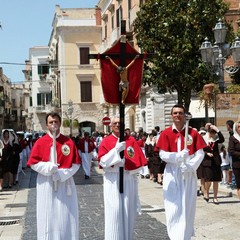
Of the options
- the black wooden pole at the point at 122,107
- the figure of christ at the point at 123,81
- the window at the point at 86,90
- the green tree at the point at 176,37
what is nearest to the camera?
the black wooden pole at the point at 122,107

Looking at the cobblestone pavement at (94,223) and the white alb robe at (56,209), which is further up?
the white alb robe at (56,209)

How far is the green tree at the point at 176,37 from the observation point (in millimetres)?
22922

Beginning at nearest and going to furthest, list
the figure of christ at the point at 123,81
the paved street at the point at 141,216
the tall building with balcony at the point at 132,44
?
the figure of christ at the point at 123,81 < the paved street at the point at 141,216 < the tall building with balcony at the point at 132,44

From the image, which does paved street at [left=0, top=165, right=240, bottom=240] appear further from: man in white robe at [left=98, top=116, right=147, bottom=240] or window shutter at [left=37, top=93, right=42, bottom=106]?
window shutter at [left=37, top=93, right=42, bottom=106]

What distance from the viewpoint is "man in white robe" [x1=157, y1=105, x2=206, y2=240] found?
25.4 ft

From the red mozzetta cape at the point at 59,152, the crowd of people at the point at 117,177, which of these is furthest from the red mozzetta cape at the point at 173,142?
the red mozzetta cape at the point at 59,152

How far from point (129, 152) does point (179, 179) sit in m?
0.75

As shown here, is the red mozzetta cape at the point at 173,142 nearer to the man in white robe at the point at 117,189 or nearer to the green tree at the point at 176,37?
the man in white robe at the point at 117,189

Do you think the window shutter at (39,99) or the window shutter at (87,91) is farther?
the window shutter at (39,99)

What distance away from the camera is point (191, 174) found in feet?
25.7

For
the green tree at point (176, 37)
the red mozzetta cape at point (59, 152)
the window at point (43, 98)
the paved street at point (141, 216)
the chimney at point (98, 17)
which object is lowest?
the paved street at point (141, 216)

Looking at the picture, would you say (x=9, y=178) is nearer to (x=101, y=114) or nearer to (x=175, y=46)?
(x=175, y=46)

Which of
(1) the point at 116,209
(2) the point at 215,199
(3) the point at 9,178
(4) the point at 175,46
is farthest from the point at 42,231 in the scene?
(4) the point at 175,46

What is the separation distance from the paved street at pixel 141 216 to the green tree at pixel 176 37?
7.11 metres
